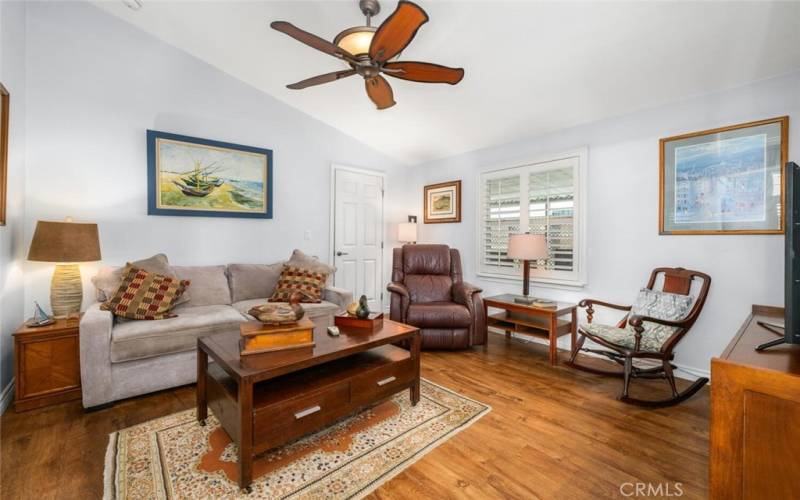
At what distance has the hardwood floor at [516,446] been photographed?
4.88 feet

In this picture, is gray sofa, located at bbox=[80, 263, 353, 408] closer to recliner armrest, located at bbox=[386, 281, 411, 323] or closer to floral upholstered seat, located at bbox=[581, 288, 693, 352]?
recliner armrest, located at bbox=[386, 281, 411, 323]

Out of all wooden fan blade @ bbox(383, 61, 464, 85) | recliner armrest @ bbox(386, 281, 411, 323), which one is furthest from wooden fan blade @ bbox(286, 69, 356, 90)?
recliner armrest @ bbox(386, 281, 411, 323)

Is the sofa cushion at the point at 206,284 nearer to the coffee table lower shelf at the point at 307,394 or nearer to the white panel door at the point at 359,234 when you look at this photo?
the coffee table lower shelf at the point at 307,394

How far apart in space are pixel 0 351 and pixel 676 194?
16.4 ft

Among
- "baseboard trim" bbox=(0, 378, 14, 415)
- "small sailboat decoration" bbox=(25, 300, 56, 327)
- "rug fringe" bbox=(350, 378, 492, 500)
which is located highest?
"small sailboat decoration" bbox=(25, 300, 56, 327)

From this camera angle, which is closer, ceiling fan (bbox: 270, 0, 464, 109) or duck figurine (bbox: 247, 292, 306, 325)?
ceiling fan (bbox: 270, 0, 464, 109)

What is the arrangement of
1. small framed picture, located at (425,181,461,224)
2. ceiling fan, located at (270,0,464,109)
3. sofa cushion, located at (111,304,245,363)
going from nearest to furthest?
ceiling fan, located at (270,0,464,109)
sofa cushion, located at (111,304,245,363)
small framed picture, located at (425,181,461,224)

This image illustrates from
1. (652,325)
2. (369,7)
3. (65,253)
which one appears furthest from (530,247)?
(65,253)

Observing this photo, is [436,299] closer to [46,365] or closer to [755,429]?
[755,429]

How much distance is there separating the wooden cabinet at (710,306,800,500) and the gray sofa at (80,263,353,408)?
1.98m

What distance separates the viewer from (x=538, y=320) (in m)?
3.18

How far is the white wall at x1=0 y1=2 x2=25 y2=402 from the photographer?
2164 mm

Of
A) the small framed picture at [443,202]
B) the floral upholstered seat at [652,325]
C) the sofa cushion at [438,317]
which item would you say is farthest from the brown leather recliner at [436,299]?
the floral upholstered seat at [652,325]

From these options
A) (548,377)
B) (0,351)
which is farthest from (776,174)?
(0,351)
